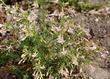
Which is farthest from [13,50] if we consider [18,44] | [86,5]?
[86,5]

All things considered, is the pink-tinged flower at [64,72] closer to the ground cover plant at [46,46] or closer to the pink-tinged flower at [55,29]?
the ground cover plant at [46,46]

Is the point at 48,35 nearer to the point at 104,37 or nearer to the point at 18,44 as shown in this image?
the point at 18,44

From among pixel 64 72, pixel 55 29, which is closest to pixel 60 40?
pixel 55 29

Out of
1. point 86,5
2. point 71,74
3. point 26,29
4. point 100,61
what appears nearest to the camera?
point 26,29

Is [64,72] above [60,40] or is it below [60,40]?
below

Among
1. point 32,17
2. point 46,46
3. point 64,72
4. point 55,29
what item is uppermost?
point 32,17

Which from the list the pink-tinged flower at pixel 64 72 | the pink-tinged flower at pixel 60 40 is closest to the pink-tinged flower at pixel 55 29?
the pink-tinged flower at pixel 60 40

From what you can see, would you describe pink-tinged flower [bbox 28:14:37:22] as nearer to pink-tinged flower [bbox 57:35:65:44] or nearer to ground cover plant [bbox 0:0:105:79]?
ground cover plant [bbox 0:0:105:79]

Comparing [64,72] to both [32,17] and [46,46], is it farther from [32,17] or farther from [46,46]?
[32,17]

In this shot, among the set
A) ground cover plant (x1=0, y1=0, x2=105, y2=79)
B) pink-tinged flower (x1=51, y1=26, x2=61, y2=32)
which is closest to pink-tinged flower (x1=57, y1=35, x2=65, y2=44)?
ground cover plant (x1=0, y1=0, x2=105, y2=79)
